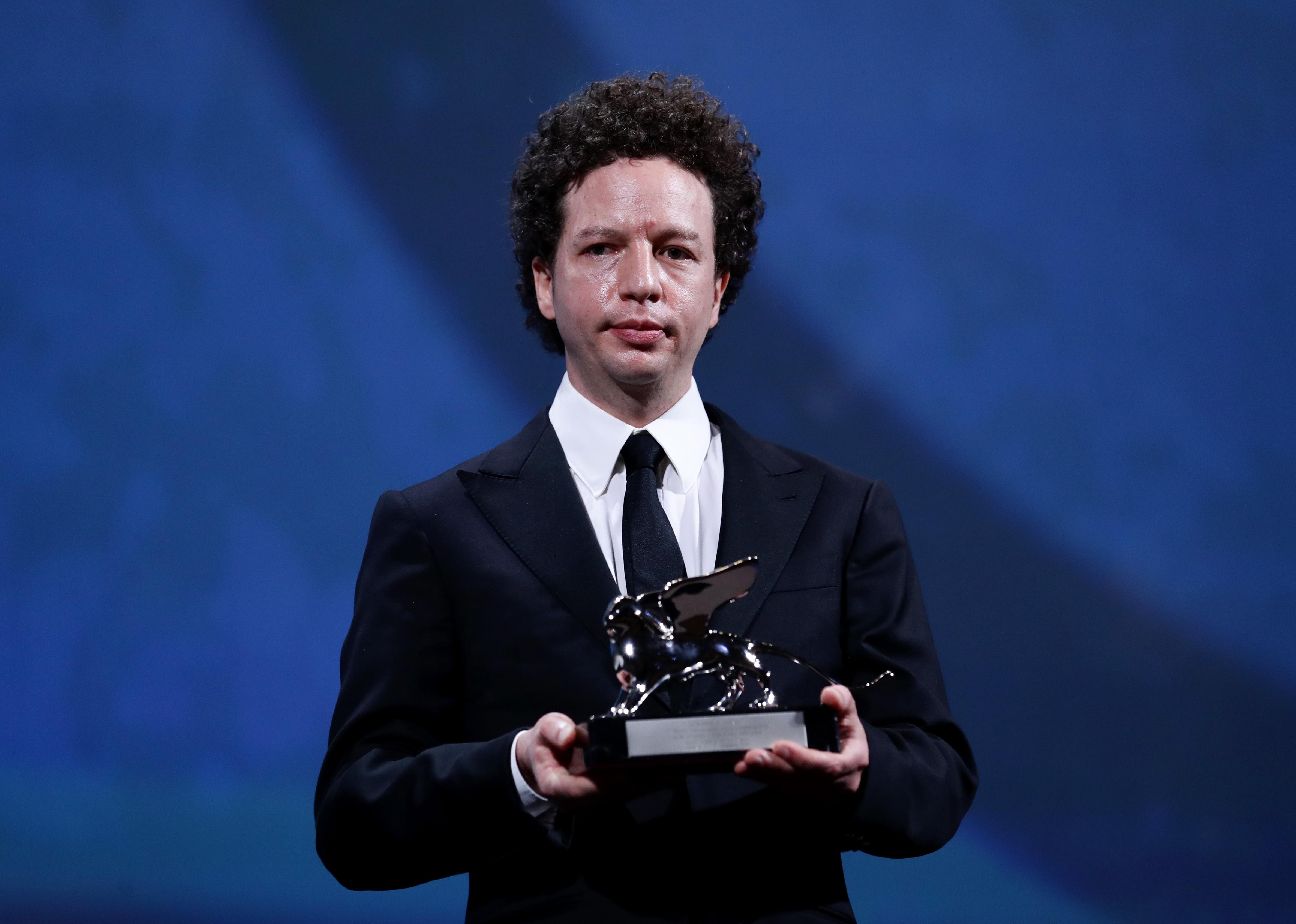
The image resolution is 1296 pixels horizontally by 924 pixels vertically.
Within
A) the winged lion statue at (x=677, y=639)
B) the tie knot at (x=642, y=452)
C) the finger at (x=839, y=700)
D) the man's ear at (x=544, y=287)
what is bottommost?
the finger at (x=839, y=700)

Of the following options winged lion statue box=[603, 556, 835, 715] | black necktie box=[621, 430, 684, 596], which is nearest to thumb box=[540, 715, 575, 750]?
winged lion statue box=[603, 556, 835, 715]

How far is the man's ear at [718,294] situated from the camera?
2096 mm

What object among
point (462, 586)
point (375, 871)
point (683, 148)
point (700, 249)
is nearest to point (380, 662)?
point (462, 586)

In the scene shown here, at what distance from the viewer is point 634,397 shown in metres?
1.88

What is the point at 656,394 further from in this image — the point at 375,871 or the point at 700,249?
the point at 375,871

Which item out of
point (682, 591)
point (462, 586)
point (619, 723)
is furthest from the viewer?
point (462, 586)

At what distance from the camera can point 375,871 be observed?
1.62 metres

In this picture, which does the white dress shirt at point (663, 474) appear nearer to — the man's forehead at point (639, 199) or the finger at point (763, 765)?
the man's forehead at point (639, 199)

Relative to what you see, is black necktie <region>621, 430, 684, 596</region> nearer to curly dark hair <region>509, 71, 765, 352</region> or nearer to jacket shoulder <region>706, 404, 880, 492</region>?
jacket shoulder <region>706, 404, 880, 492</region>

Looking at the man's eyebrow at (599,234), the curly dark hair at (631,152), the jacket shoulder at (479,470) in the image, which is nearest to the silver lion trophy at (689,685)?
the jacket shoulder at (479,470)

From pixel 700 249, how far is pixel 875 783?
0.83m

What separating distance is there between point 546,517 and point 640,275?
1.25 ft

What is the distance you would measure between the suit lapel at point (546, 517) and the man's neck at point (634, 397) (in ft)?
0.29

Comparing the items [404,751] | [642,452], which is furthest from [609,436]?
[404,751]
